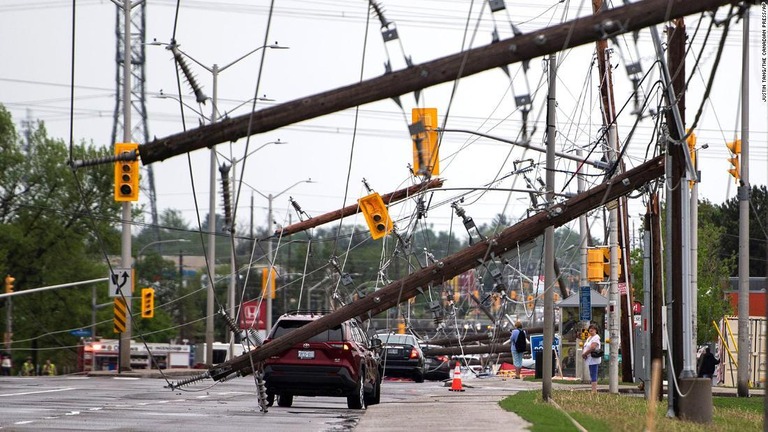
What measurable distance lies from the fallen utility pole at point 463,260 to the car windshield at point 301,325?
253mm

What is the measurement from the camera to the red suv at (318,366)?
994 inches

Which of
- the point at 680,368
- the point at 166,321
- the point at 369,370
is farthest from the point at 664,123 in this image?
the point at 166,321

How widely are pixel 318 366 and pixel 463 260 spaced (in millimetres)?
3314

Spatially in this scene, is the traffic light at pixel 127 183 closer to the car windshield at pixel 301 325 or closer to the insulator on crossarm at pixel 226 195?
the car windshield at pixel 301 325

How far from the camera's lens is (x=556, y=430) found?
17.3 m

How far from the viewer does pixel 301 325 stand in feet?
84.6

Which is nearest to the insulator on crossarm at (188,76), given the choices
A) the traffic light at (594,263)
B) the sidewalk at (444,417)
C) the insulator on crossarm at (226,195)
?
the insulator on crossarm at (226,195)

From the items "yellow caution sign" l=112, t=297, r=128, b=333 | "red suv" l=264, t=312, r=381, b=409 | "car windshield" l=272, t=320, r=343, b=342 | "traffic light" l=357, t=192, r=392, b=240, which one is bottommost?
"red suv" l=264, t=312, r=381, b=409

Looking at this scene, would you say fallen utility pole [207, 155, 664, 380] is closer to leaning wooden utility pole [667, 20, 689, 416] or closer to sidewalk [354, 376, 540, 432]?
sidewalk [354, 376, 540, 432]

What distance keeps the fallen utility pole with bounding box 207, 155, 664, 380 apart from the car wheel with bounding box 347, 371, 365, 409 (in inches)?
46.7

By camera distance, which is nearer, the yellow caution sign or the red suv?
the red suv

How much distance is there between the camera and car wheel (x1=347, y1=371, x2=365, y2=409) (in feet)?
84.0

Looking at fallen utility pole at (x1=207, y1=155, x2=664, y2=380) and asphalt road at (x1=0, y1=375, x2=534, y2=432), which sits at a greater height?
fallen utility pole at (x1=207, y1=155, x2=664, y2=380)

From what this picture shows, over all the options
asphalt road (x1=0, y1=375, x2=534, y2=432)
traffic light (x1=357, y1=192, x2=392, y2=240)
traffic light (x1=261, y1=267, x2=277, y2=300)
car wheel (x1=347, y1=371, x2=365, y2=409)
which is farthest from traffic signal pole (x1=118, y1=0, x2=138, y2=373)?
car wheel (x1=347, y1=371, x2=365, y2=409)
